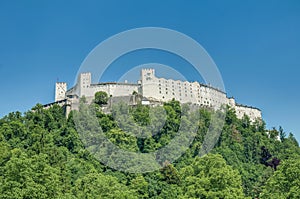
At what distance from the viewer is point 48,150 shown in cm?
5100

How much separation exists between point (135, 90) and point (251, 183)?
48.0m

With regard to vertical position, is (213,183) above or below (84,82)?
below

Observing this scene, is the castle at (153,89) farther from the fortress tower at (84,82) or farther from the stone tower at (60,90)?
the stone tower at (60,90)

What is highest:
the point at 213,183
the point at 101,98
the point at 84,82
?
the point at 84,82

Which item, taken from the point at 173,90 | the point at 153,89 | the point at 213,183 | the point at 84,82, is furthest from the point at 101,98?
the point at 213,183

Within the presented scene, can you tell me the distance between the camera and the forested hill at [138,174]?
1355 inches

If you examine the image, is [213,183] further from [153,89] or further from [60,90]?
[60,90]

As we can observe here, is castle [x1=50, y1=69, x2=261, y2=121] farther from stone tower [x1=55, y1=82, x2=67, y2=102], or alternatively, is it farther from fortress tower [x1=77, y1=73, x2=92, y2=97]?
stone tower [x1=55, y1=82, x2=67, y2=102]

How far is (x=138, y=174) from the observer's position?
5547cm

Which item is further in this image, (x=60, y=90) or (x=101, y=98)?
(x=60, y=90)

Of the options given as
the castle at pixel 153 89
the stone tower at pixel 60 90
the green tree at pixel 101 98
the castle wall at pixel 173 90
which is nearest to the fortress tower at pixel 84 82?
the castle at pixel 153 89

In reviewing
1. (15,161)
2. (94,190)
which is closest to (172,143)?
(94,190)

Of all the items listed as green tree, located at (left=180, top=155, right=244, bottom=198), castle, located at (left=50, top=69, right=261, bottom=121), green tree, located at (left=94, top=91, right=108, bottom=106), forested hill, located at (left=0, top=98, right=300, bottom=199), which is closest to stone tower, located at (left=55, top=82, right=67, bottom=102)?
castle, located at (left=50, top=69, right=261, bottom=121)

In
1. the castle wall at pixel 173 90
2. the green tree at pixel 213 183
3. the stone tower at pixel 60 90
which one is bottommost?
the green tree at pixel 213 183
